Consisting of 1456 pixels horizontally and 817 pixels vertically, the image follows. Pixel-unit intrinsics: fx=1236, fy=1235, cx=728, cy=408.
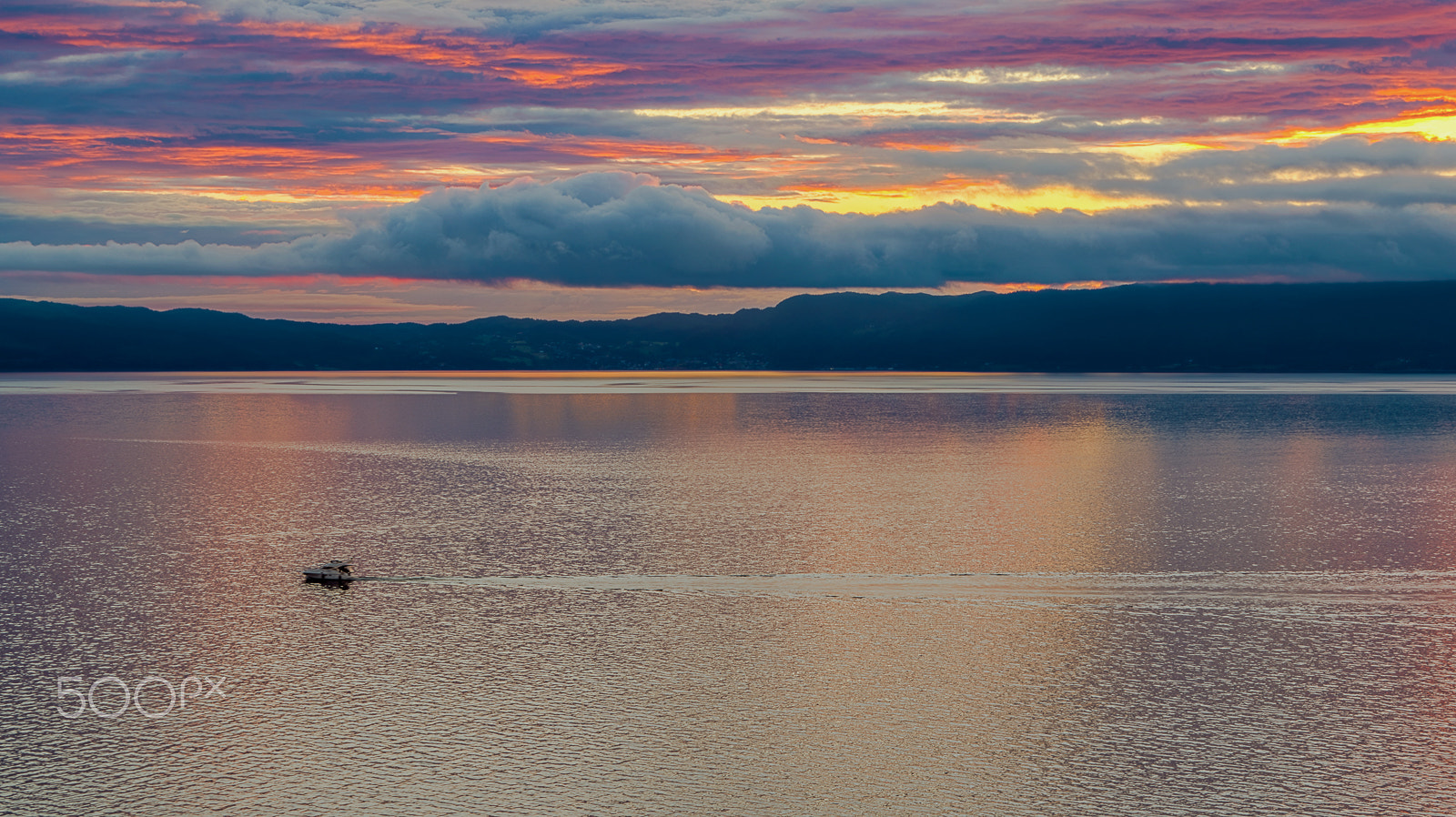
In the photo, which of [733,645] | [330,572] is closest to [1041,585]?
[733,645]

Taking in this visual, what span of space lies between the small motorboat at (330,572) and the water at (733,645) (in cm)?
36

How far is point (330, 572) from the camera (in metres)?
31.8

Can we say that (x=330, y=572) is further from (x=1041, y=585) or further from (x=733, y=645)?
(x=1041, y=585)

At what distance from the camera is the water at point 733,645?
17781 millimetres

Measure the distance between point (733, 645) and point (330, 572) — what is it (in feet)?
40.1

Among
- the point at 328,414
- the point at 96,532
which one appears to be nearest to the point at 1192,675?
the point at 96,532

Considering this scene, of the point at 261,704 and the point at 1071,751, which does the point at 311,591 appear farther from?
the point at 1071,751

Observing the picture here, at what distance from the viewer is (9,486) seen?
182 ft

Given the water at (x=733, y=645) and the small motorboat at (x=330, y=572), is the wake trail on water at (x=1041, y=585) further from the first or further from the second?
the small motorboat at (x=330, y=572)

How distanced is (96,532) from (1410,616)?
38386 mm

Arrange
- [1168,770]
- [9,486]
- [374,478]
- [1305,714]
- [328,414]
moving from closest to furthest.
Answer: [1168,770] → [1305,714] → [9,486] → [374,478] → [328,414]

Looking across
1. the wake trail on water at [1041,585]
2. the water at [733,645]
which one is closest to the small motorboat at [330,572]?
the water at [733,645]

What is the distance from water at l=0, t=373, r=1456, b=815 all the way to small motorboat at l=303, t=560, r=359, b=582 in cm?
36

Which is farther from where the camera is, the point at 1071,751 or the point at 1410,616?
the point at 1410,616
